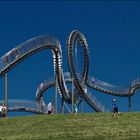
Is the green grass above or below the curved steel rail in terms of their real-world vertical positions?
below

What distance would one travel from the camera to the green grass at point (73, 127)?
95.6 feet

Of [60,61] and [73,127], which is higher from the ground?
[60,61]

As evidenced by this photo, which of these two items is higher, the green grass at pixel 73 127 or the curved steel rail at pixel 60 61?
the curved steel rail at pixel 60 61

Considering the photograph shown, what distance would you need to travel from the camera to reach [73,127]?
32.1 metres

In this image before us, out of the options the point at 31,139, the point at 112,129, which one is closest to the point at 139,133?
the point at 112,129

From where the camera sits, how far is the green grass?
95.6 ft

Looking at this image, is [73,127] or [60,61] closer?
[73,127]

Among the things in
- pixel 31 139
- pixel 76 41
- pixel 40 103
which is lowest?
pixel 31 139

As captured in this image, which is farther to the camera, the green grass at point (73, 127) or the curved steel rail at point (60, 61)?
the curved steel rail at point (60, 61)

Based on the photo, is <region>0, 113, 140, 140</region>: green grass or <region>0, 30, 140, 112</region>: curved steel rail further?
<region>0, 30, 140, 112</region>: curved steel rail

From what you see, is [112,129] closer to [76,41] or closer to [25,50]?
[25,50]

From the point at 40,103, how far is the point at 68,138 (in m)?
52.8

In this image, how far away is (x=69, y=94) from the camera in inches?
2859

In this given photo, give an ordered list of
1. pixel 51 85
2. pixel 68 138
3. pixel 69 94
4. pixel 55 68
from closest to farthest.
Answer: pixel 68 138 < pixel 55 68 < pixel 69 94 < pixel 51 85
